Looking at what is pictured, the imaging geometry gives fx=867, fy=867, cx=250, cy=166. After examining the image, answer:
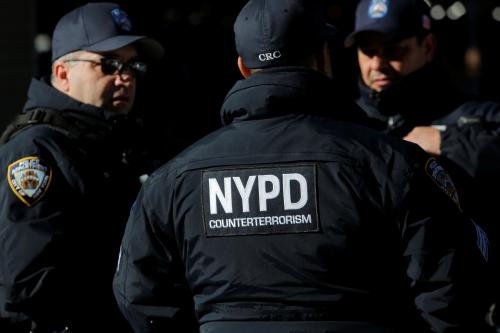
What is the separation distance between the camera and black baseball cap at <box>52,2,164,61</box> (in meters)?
3.74

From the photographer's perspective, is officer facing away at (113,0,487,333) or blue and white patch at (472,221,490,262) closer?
officer facing away at (113,0,487,333)

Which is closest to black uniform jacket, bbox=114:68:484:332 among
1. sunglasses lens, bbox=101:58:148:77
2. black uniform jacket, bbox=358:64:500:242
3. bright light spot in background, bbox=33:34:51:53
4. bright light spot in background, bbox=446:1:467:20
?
black uniform jacket, bbox=358:64:500:242

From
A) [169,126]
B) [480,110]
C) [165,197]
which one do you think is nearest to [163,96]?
[169,126]

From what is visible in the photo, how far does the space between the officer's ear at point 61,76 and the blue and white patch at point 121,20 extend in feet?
0.98

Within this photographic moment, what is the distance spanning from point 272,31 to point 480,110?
178 centimetres

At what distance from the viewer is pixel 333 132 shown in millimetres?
2379

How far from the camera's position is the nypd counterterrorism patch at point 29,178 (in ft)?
10.7

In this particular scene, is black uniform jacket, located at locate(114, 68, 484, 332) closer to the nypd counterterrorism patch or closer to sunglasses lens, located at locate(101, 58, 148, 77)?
the nypd counterterrorism patch

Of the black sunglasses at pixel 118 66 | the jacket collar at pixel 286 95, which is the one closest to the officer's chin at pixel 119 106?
the black sunglasses at pixel 118 66

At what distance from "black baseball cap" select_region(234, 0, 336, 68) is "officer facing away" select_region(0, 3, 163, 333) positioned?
3.86ft

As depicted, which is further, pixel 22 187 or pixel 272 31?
pixel 22 187

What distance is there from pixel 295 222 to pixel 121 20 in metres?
1.87

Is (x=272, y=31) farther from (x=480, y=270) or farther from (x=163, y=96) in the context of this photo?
(x=163, y=96)

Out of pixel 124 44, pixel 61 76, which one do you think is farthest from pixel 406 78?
pixel 61 76
